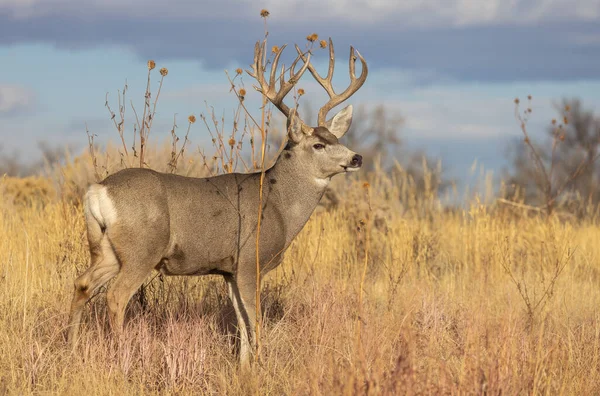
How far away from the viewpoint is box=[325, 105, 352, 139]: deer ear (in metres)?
7.36

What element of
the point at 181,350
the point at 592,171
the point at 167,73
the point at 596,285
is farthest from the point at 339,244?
the point at 592,171

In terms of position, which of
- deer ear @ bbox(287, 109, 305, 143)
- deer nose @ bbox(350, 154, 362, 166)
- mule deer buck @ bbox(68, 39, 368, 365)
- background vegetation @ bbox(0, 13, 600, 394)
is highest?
deer ear @ bbox(287, 109, 305, 143)

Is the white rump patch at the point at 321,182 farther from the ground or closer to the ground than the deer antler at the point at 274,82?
closer to the ground

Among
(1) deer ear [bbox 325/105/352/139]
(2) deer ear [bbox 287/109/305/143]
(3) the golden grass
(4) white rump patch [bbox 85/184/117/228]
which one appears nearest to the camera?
(3) the golden grass

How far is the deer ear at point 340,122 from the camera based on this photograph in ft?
24.2

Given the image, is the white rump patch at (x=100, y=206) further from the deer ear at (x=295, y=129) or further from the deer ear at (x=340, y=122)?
the deer ear at (x=340, y=122)

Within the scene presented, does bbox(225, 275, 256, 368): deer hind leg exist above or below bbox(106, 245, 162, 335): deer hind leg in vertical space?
below

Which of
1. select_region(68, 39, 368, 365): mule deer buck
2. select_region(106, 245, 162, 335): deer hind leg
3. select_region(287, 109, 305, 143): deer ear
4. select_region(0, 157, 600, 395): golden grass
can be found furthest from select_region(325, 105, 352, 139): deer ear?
select_region(106, 245, 162, 335): deer hind leg

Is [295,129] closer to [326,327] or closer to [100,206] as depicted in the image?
[326,327]

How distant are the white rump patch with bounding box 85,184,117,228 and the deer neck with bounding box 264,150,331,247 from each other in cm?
151

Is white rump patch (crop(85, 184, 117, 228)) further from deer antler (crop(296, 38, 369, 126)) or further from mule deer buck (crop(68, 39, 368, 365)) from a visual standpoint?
deer antler (crop(296, 38, 369, 126))

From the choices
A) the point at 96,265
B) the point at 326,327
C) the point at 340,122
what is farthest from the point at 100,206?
the point at 340,122

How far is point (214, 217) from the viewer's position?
20.7 ft

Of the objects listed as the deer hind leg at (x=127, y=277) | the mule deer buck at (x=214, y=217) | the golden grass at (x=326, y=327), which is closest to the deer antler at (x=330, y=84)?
the mule deer buck at (x=214, y=217)
